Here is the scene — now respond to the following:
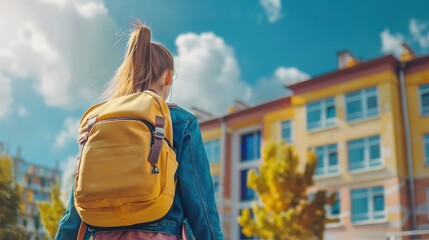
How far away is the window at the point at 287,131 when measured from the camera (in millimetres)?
27231

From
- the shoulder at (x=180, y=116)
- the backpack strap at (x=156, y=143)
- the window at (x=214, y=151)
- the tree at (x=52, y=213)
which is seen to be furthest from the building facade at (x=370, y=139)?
the backpack strap at (x=156, y=143)

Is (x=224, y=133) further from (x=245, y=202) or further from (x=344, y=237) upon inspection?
(x=344, y=237)

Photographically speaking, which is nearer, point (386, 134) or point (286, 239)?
point (286, 239)

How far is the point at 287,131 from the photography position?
27.5 m

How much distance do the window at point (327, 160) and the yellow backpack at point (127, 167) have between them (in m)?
23.1

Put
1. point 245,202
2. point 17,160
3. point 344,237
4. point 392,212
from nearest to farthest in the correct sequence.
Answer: point 392,212 → point 344,237 → point 245,202 → point 17,160

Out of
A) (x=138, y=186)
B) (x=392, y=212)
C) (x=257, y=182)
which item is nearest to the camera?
(x=138, y=186)

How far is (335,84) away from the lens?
2506 cm

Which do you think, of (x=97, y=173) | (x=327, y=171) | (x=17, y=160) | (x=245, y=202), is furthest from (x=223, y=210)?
(x=17, y=160)

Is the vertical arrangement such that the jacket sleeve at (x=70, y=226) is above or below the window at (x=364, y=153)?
below

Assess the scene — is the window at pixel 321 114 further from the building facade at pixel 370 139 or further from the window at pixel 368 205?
the window at pixel 368 205

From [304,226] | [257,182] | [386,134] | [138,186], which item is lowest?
[138,186]

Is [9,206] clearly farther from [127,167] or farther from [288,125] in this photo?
[288,125]

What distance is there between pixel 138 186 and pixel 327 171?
23636 mm
